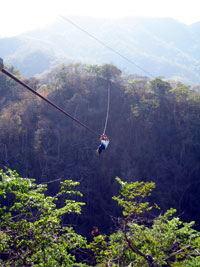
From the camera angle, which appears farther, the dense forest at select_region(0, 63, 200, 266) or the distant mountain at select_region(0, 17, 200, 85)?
the distant mountain at select_region(0, 17, 200, 85)

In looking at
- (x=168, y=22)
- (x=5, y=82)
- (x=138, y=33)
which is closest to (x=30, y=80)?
(x=5, y=82)

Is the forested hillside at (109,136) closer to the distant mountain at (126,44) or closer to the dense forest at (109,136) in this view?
the dense forest at (109,136)

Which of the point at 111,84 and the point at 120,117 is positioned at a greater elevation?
the point at 111,84

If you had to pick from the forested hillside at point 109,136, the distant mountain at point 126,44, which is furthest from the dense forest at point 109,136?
the distant mountain at point 126,44

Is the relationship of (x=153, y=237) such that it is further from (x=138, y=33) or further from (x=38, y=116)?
(x=138, y=33)

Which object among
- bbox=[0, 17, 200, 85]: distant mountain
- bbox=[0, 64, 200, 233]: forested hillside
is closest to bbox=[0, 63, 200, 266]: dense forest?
bbox=[0, 64, 200, 233]: forested hillside

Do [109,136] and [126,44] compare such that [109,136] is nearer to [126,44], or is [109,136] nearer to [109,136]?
[109,136]

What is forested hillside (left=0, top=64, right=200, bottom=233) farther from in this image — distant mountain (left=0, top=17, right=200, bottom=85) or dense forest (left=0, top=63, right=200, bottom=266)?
distant mountain (left=0, top=17, right=200, bottom=85)
